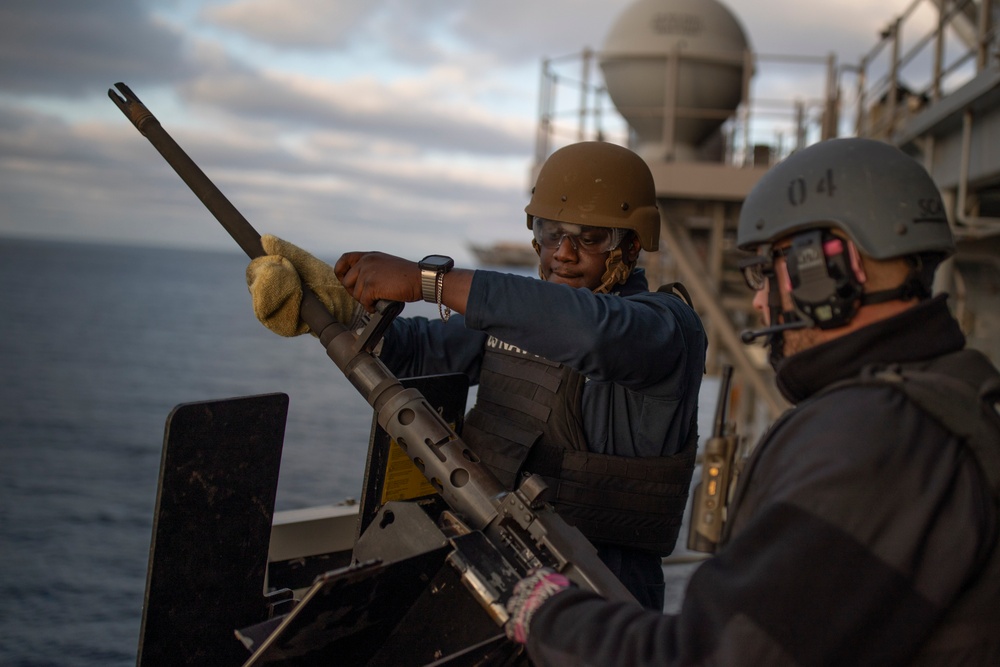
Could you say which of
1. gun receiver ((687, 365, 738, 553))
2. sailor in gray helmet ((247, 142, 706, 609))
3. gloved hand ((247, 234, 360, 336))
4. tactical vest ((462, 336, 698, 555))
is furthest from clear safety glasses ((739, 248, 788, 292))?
gun receiver ((687, 365, 738, 553))

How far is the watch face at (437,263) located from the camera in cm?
256

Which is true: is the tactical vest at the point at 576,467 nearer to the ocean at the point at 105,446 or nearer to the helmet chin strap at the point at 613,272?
the helmet chin strap at the point at 613,272

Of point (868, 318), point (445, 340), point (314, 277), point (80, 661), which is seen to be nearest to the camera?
point (868, 318)

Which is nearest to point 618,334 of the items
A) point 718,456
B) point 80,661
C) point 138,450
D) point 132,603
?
point 718,456

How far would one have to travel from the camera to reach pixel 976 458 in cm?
155

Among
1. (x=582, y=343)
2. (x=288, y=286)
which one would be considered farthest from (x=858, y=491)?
(x=288, y=286)

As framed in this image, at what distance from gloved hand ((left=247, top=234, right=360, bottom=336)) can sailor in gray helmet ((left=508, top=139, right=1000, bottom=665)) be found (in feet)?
4.38

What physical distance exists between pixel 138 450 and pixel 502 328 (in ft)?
68.4

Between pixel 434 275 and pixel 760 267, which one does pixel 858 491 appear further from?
pixel 434 275

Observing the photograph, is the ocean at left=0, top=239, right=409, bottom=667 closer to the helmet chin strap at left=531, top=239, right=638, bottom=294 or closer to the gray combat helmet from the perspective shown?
the helmet chin strap at left=531, top=239, right=638, bottom=294

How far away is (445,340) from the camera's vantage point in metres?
3.43

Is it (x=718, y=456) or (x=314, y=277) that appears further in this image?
(x=718, y=456)

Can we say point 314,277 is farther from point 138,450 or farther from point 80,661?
point 138,450

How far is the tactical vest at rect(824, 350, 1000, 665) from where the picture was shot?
1553 millimetres
